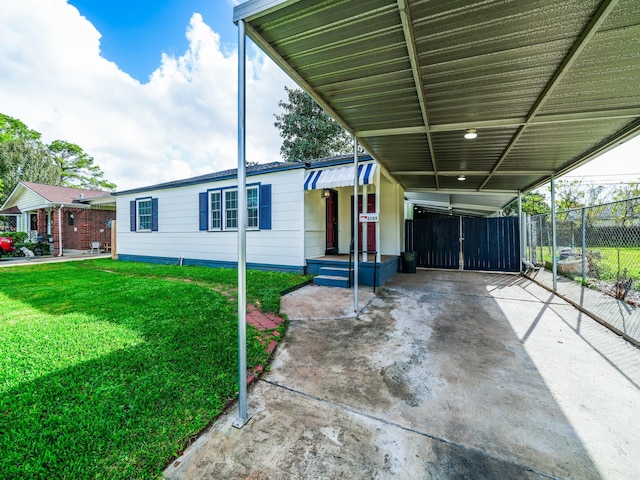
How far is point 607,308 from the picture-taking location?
451 centimetres

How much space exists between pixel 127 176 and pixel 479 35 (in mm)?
45943

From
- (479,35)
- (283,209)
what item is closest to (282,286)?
(283,209)

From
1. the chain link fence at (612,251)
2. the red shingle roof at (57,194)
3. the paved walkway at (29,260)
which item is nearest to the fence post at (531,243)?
the chain link fence at (612,251)

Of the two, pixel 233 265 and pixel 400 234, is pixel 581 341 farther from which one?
pixel 233 265

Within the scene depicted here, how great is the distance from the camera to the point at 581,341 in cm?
341

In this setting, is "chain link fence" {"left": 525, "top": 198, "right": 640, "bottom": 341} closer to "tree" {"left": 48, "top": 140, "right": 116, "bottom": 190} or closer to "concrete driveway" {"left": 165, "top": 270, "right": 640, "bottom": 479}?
"concrete driveway" {"left": 165, "top": 270, "right": 640, "bottom": 479}

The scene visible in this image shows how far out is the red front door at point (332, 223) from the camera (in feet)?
29.2

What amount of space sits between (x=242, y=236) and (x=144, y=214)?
11.1 meters

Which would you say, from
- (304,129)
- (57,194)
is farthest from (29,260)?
(304,129)

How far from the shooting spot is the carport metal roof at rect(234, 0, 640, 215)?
206cm

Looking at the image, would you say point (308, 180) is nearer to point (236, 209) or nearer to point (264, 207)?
point (264, 207)

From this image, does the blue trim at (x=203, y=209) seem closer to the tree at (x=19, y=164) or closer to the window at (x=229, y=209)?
the window at (x=229, y=209)

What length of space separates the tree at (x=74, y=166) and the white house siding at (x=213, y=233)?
90.6 feet

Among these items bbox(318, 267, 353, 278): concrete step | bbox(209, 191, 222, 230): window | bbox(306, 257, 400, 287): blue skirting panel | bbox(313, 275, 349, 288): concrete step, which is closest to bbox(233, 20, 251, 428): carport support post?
bbox(313, 275, 349, 288): concrete step
